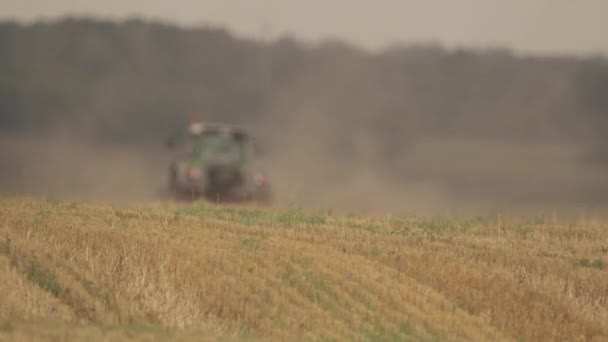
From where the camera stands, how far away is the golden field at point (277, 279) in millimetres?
16375

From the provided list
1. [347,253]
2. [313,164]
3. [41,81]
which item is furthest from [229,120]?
[347,253]

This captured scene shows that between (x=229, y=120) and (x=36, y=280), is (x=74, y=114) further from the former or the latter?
(x=36, y=280)

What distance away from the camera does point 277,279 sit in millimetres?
18828

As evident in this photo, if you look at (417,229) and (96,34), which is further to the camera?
(96,34)

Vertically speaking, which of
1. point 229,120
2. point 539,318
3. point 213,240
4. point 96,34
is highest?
point 96,34

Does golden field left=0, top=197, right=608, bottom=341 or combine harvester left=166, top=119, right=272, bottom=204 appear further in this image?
combine harvester left=166, top=119, right=272, bottom=204

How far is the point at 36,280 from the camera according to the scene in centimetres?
1695

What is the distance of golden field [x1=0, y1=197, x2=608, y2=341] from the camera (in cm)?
1638

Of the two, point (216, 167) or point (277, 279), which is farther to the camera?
point (216, 167)

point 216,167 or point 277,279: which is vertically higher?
point 216,167

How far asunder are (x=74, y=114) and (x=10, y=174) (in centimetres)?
433

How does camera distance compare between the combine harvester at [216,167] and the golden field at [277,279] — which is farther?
the combine harvester at [216,167]

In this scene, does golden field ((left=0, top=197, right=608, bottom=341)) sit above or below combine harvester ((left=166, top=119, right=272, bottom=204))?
below

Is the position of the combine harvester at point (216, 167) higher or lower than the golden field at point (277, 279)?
higher
